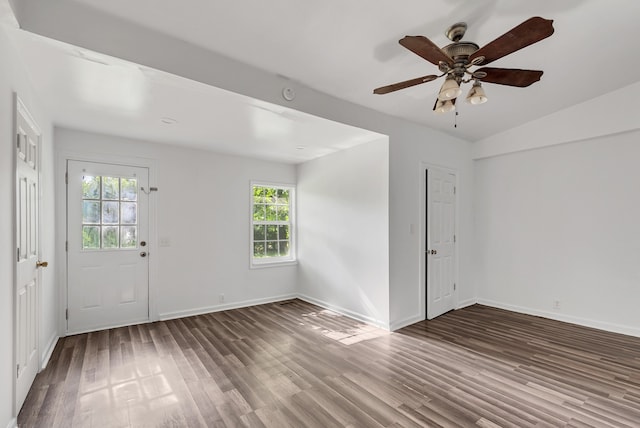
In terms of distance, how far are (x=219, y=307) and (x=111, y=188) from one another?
2.25 metres

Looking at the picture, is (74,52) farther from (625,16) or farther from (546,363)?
(546,363)

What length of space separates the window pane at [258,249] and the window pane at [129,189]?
6.31 feet

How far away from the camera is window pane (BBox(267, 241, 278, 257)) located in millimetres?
5473

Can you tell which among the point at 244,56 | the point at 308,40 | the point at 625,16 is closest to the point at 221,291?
the point at 244,56

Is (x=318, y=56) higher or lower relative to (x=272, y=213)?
higher

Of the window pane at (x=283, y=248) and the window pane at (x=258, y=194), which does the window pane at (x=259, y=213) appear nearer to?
the window pane at (x=258, y=194)

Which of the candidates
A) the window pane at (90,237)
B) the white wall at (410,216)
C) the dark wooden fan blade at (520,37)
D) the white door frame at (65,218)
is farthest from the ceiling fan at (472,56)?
the window pane at (90,237)

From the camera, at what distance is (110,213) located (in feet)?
13.3

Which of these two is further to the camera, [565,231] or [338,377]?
[565,231]

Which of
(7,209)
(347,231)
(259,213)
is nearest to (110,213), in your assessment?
(259,213)

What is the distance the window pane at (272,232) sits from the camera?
5.48 metres

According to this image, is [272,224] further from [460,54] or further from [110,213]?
[460,54]

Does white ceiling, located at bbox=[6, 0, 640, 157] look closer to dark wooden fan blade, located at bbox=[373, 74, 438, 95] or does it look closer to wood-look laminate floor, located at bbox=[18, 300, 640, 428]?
dark wooden fan blade, located at bbox=[373, 74, 438, 95]

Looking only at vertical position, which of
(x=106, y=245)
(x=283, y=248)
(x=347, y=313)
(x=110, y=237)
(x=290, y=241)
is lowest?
(x=347, y=313)
